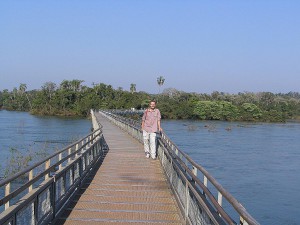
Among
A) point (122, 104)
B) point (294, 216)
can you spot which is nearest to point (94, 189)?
point (294, 216)

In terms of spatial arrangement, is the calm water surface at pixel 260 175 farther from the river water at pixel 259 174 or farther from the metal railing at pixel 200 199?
the metal railing at pixel 200 199

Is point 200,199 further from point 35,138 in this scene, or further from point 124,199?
point 35,138

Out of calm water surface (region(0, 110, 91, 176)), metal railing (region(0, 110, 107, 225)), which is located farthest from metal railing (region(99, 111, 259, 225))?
calm water surface (region(0, 110, 91, 176))

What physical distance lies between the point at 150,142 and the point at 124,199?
19.9 ft

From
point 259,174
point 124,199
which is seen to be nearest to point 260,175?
point 259,174

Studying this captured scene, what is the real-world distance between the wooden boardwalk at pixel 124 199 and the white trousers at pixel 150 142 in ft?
3.00

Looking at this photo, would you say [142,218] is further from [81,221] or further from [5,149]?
[5,149]

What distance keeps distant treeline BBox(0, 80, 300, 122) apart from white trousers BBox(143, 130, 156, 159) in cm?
9600

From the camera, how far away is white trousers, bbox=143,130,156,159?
15.2m

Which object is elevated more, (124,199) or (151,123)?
(151,123)

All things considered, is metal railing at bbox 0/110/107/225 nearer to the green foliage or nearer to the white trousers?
the white trousers

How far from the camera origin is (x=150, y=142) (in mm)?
15539

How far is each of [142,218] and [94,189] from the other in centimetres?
284

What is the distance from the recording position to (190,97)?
136750 mm
